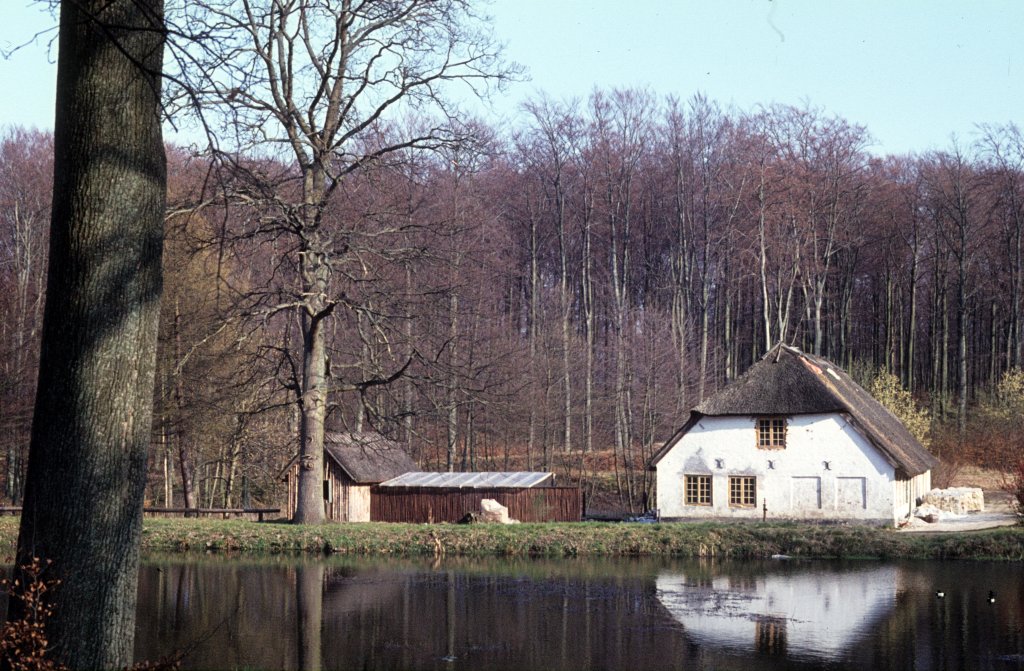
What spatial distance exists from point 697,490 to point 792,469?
3187 mm

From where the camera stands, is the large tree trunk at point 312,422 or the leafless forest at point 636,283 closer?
the large tree trunk at point 312,422

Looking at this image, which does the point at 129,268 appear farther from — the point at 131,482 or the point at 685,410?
the point at 685,410

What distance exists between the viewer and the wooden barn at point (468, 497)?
111 ft

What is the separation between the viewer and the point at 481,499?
112 feet

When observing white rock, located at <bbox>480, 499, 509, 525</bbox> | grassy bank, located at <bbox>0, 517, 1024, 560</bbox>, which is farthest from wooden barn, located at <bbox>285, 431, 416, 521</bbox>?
grassy bank, located at <bbox>0, 517, 1024, 560</bbox>

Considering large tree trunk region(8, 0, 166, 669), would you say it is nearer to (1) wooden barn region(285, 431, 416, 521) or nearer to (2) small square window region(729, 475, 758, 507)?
(1) wooden barn region(285, 431, 416, 521)

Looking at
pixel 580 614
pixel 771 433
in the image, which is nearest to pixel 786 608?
pixel 580 614

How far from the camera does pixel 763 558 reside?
2719cm

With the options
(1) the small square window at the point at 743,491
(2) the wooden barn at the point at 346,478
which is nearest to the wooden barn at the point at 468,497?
(2) the wooden barn at the point at 346,478

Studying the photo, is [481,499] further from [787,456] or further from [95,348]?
[95,348]

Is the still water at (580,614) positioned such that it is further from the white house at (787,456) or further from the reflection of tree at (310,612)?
the white house at (787,456)

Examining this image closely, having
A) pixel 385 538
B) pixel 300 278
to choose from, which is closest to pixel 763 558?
pixel 385 538

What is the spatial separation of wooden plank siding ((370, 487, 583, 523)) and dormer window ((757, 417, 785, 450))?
6.92m

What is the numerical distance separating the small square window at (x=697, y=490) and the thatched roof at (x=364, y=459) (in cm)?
939
